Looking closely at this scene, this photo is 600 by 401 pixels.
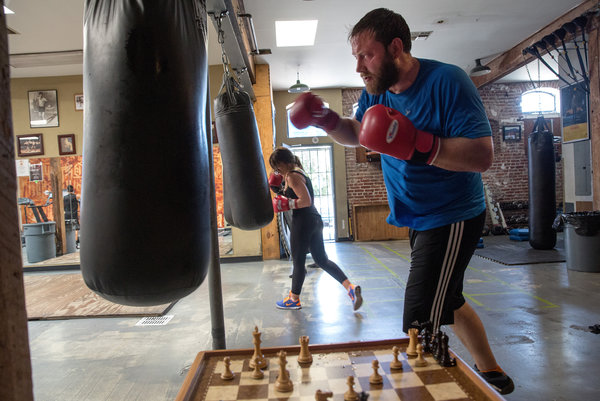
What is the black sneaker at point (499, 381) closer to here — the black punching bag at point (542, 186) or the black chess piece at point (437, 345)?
the black chess piece at point (437, 345)

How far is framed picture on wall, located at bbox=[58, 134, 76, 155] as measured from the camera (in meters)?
6.79

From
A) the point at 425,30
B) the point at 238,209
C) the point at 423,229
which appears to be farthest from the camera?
the point at 425,30

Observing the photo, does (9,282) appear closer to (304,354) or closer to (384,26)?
(304,354)

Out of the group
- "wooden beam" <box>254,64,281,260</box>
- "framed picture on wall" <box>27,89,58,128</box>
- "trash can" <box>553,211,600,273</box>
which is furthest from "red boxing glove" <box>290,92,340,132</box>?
"framed picture on wall" <box>27,89,58,128</box>

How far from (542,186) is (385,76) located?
566 cm

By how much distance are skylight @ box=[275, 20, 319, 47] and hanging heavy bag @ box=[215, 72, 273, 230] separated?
11.9 ft

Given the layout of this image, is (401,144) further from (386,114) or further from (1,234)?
(1,234)

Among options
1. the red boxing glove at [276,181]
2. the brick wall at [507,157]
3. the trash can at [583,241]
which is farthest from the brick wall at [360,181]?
the red boxing glove at [276,181]

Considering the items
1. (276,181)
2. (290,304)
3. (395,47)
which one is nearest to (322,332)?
(290,304)

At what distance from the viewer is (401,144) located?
142 cm

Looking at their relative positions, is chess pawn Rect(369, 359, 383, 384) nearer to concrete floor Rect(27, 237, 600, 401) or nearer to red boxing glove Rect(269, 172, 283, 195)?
concrete floor Rect(27, 237, 600, 401)

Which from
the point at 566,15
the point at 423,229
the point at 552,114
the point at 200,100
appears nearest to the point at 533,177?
the point at 566,15

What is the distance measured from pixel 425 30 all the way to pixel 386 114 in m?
5.17

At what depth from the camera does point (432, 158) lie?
146 cm
